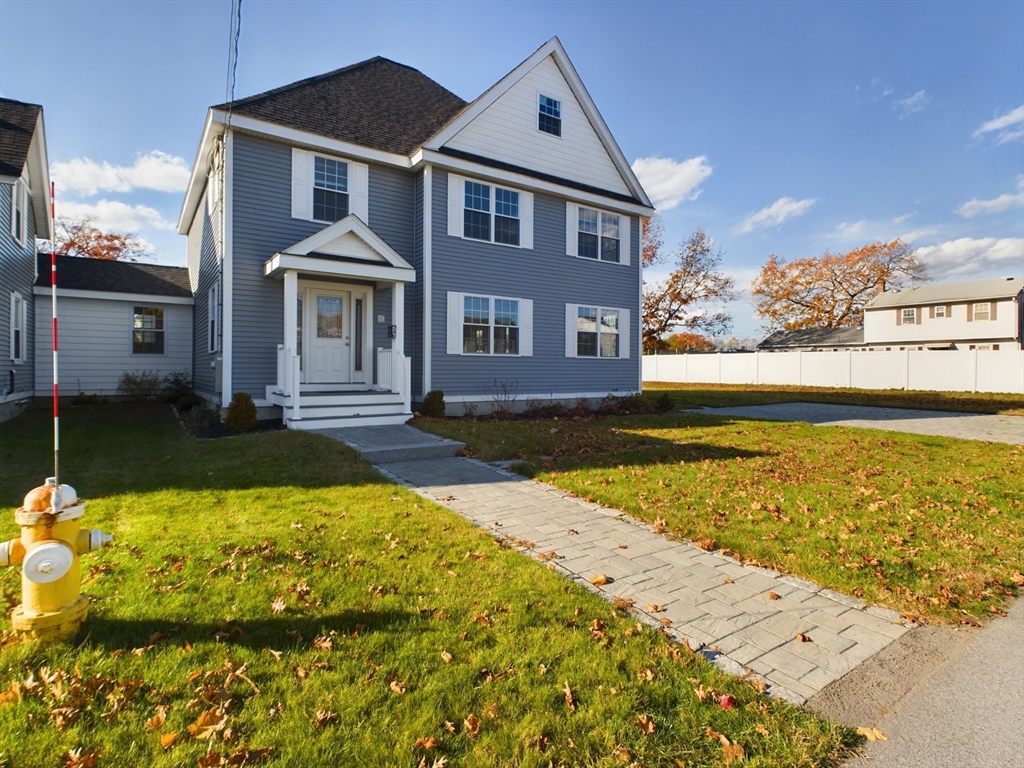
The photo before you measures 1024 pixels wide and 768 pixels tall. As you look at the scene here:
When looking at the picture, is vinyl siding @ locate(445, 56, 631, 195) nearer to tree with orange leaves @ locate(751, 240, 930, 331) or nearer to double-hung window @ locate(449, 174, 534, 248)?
double-hung window @ locate(449, 174, 534, 248)

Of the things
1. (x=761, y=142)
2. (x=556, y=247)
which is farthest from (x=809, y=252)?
(x=556, y=247)

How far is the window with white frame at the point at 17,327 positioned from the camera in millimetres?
12734

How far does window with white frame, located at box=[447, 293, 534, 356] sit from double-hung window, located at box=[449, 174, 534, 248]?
157 centimetres

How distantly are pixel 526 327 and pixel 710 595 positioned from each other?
1110 cm

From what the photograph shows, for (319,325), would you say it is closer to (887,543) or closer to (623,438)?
(623,438)

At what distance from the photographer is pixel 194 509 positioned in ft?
17.5

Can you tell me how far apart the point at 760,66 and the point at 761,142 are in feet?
17.9

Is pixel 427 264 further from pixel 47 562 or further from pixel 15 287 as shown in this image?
pixel 47 562

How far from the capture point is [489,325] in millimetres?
13773

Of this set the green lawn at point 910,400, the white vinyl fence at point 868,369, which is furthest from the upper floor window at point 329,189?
the white vinyl fence at point 868,369

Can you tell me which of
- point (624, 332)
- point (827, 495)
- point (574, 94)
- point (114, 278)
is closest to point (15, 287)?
point (114, 278)

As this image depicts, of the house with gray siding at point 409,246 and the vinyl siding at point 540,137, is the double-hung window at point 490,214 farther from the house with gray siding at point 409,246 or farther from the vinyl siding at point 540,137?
the vinyl siding at point 540,137

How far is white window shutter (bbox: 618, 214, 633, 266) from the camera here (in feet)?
53.9

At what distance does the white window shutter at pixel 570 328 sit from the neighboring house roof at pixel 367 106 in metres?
5.94
